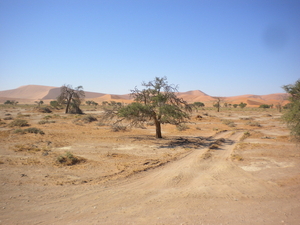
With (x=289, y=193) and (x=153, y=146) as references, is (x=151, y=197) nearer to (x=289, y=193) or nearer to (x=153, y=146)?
(x=289, y=193)

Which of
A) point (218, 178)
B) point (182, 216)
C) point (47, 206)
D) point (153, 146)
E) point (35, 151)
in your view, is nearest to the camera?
point (182, 216)

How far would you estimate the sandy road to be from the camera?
523 cm

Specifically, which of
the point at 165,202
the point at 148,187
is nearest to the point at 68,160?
the point at 148,187

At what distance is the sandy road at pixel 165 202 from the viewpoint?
523 cm

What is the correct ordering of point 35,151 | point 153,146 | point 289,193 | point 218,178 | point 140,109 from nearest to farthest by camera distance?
point 289,193
point 218,178
point 35,151
point 153,146
point 140,109

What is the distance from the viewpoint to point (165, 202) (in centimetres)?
616

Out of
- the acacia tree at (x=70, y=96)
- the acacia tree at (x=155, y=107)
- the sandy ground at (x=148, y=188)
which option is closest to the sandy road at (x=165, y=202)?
the sandy ground at (x=148, y=188)

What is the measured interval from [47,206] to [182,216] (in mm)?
3890

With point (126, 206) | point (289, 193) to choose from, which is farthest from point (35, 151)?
point (289, 193)

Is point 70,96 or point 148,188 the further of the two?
point 70,96

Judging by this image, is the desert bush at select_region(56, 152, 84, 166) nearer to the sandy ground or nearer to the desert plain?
the desert plain

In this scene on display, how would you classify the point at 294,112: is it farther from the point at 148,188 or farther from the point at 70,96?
the point at 70,96

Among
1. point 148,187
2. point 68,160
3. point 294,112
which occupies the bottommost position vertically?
point 148,187

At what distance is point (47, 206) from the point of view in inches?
226
